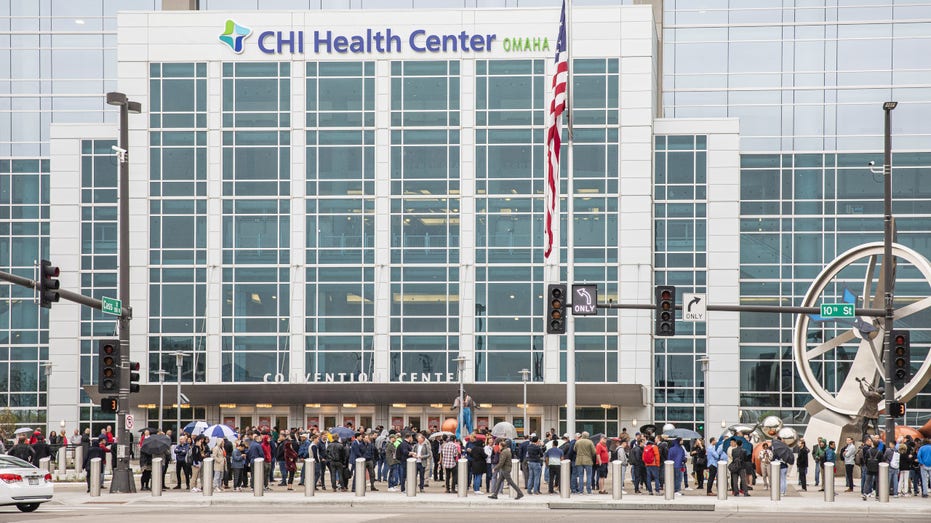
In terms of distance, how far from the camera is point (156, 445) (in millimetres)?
34875

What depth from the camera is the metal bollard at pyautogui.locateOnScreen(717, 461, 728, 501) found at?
1265 inches

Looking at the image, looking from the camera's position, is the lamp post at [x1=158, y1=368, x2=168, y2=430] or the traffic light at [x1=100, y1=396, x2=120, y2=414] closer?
the traffic light at [x1=100, y1=396, x2=120, y2=414]

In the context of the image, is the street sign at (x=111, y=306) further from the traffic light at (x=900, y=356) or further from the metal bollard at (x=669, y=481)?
the traffic light at (x=900, y=356)

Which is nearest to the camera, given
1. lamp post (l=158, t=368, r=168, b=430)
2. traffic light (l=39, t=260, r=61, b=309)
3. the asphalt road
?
the asphalt road

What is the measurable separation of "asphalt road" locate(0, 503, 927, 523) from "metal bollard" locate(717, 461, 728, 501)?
3202 mm

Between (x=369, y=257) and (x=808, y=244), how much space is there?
2235 cm

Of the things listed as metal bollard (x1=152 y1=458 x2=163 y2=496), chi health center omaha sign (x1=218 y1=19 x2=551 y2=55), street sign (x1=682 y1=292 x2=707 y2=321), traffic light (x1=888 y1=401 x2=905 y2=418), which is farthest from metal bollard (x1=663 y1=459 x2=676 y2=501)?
chi health center omaha sign (x1=218 y1=19 x2=551 y2=55)

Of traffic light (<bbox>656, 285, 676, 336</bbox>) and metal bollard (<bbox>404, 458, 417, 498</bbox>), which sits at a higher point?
traffic light (<bbox>656, 285, 676, 336</bbox>)

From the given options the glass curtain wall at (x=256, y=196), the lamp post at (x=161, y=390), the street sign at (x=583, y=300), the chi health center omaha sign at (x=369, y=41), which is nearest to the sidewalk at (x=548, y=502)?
the street sign at (x=583, y=300)

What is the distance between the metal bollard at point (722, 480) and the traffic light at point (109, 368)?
581 inches

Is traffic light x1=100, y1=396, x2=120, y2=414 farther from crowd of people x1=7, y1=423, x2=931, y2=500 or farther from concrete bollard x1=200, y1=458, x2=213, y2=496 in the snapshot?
concrete bollard x1=200, y1=458, x2=213, y2=496

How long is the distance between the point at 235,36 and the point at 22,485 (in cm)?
4043

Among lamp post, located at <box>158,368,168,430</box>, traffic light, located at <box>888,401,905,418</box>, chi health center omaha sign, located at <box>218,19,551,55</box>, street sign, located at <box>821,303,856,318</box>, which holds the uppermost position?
chi health center omaha sign, located at <box>218,19,551,55</box>

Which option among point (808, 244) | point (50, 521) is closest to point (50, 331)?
point (808, 244)
